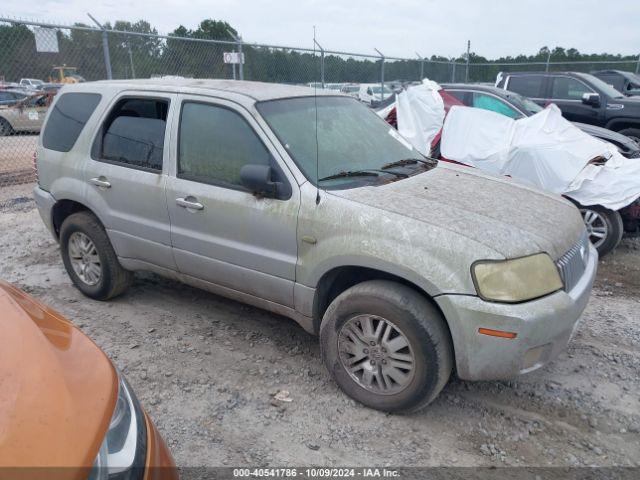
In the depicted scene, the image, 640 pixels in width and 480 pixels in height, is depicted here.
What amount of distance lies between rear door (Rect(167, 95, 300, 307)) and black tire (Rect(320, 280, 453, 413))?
0.43 metres

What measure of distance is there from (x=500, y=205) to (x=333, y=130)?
1.29 metres

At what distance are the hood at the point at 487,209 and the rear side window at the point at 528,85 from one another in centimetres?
817

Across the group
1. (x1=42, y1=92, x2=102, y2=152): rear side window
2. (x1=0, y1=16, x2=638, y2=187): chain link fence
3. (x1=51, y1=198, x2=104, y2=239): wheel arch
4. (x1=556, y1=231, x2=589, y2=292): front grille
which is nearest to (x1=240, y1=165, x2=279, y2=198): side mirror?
(x1=556, y1=231, x2=589, y2=292): front grille

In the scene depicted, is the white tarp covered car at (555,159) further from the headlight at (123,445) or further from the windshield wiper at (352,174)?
the headlight at (123,445)

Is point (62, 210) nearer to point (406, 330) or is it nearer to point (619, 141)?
point (406, 330)

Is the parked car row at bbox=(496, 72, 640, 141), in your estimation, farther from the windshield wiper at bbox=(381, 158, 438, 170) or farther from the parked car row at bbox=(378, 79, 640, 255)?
the windshield wiper at bbox=(381, 158, 438, 170)

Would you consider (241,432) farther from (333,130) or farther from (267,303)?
(333,130)

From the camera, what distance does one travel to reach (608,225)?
530 cm

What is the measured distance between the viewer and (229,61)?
9.61 meters

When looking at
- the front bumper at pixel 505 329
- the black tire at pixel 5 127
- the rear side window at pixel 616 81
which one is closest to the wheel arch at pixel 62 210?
Answer: the front bumper at pixel 505 329

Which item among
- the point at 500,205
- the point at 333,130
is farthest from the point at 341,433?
the point at 333,130

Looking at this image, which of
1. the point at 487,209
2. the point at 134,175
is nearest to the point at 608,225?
the point at 487,209

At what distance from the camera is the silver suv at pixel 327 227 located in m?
2.66

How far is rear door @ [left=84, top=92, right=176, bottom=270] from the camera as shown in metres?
3.78
